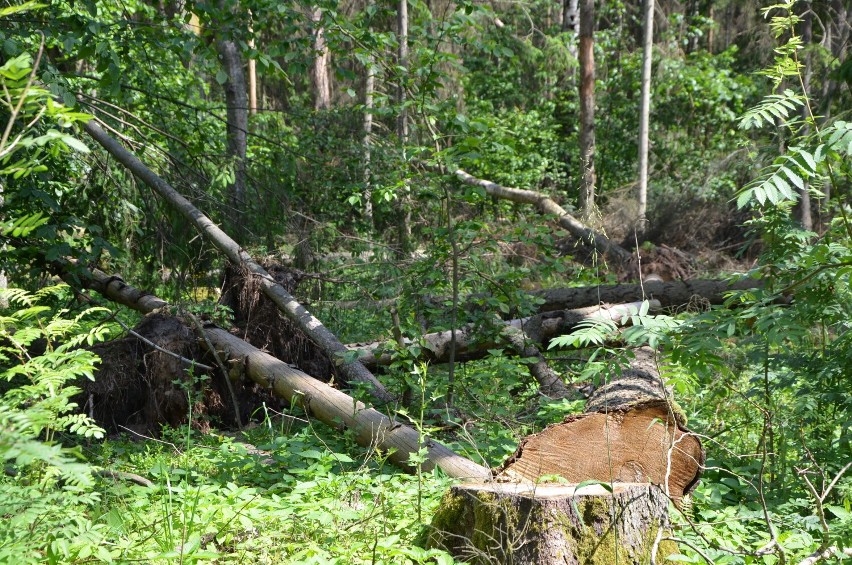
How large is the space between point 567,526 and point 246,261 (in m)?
4.83

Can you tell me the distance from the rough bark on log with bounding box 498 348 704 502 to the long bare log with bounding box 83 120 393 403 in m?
1.86

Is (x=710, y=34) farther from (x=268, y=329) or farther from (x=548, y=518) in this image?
(x=548, y=518)

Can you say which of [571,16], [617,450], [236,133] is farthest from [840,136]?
[571,16]

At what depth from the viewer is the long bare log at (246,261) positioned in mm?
6387

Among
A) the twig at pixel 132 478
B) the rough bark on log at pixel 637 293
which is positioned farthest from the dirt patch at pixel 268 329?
the rough bark on log at pixel 637 293

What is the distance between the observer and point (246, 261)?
287 inches

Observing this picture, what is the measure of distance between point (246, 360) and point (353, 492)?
254cm

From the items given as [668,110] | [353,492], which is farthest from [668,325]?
[668,110]

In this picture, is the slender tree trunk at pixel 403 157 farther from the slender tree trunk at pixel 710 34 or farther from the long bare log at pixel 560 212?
the slender tree trunk at pixel 710 34

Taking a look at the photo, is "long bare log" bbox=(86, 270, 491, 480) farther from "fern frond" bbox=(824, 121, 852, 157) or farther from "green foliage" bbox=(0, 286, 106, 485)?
"fern frond" bbox=(824, 121, 852, 157)

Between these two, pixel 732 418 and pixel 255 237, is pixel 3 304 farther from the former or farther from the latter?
pixel 732 418

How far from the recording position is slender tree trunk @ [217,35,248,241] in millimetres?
8305

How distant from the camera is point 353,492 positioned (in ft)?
14.1

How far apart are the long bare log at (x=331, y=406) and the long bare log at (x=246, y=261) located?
0.28m
